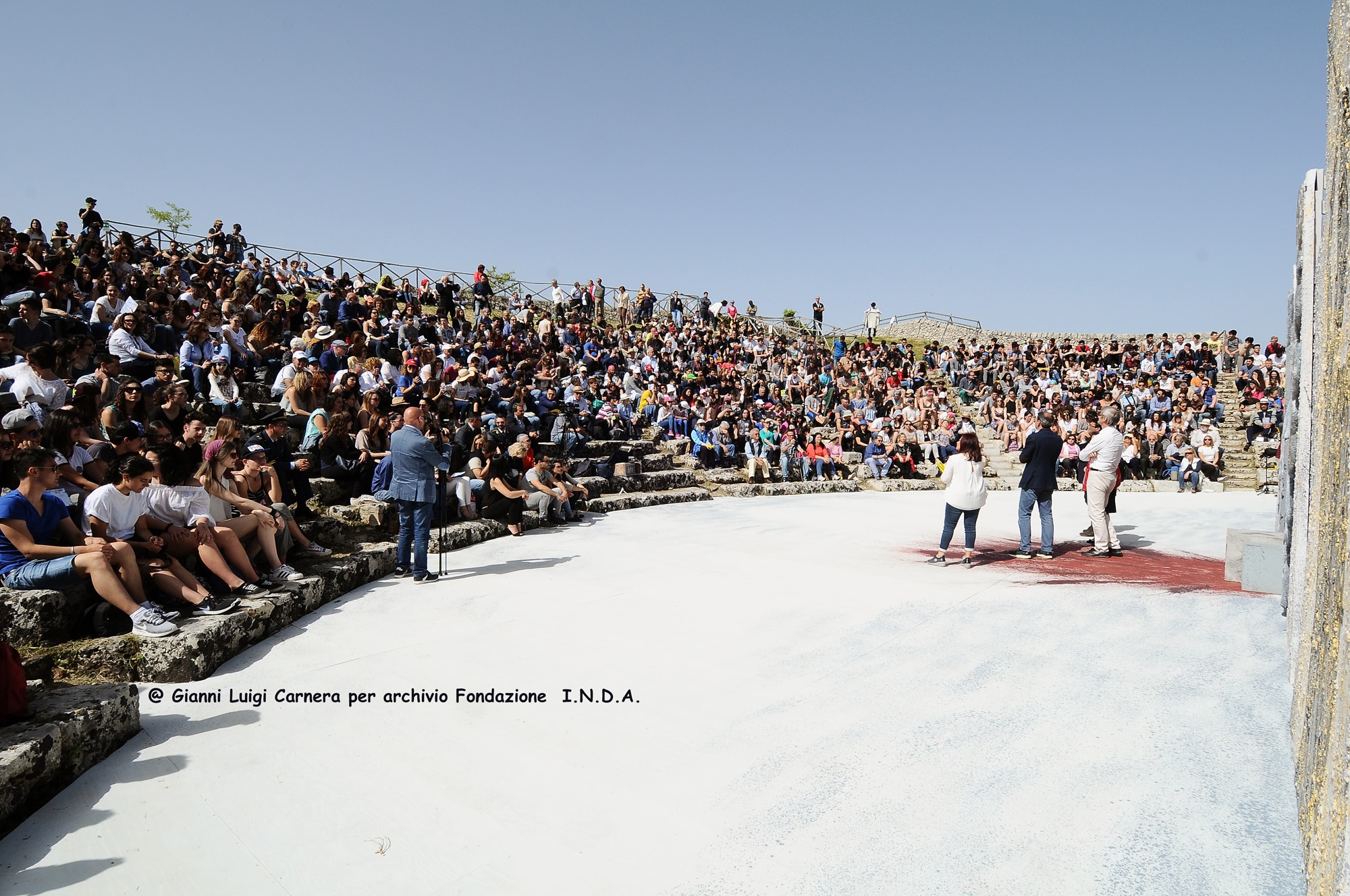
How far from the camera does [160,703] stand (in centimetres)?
444

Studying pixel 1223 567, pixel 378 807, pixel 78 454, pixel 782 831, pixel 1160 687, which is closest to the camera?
pixel 782 831

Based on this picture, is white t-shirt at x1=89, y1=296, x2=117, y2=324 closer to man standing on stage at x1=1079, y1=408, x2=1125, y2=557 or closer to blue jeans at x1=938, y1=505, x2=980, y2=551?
blue jeans at x1=938, y1=505, x2=980, y2=551

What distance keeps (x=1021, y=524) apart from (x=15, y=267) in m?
11.8

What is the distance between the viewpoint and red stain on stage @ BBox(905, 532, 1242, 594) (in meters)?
6.68

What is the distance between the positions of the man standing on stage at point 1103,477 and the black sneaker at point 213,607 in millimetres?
A: 7300

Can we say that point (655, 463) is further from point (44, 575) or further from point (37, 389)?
point (44, 575)

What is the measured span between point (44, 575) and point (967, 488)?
693cm

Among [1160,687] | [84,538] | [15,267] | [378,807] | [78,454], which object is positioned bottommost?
[378,807]

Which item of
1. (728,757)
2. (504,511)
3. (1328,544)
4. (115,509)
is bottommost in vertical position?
(728,757)

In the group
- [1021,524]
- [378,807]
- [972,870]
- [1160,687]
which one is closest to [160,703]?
[378,807]

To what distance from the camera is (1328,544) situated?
2.42 metres

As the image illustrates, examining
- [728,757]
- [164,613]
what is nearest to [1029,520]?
[728,757]

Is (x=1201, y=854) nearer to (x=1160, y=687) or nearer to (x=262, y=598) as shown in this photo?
(x=1160, y=687)

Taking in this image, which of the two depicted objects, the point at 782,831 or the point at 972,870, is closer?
the point at 972,870
